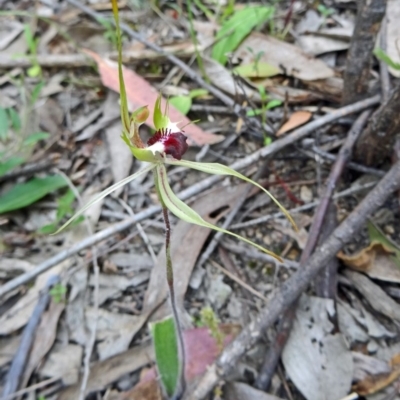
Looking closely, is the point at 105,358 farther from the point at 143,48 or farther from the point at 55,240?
the point at 143,48

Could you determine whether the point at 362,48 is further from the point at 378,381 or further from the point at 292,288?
the point at 378,381

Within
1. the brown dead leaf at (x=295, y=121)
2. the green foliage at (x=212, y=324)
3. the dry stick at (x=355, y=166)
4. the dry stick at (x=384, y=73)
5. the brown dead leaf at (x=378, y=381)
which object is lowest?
the brown dead leaf at (x=378, y=381)

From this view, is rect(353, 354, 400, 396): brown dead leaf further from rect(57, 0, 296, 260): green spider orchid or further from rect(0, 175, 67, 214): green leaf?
rect(0, 175, 67, 214): green leaf

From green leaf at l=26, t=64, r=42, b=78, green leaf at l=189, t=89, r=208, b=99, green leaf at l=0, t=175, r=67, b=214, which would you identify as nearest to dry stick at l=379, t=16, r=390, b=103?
green leaf at l=189, t=89, r=208, b=99

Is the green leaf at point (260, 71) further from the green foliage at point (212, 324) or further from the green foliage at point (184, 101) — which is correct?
the green foliage at point (212, 324)

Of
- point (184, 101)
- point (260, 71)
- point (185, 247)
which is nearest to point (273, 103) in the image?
point (260, 71)

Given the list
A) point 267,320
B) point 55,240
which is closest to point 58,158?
Answer: point 55,240

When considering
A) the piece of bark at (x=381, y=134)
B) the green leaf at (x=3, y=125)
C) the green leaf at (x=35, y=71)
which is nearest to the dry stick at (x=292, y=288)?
the piece of bark at (x=381, y=134)
